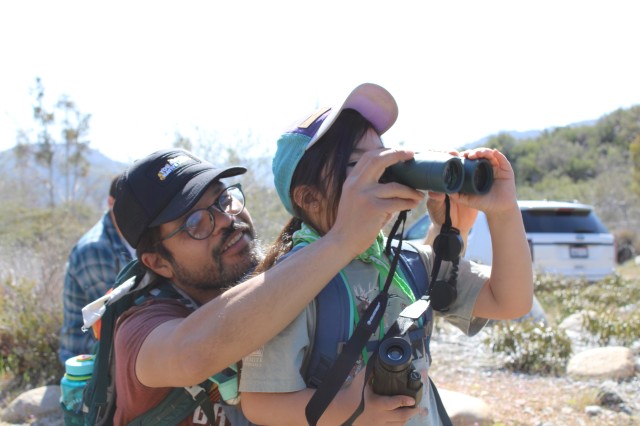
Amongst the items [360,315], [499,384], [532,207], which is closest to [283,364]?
[360,315]

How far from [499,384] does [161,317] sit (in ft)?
14.2

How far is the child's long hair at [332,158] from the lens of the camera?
1.69m

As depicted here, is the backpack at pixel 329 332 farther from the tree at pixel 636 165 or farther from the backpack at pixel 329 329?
the tree at pixel 636 165

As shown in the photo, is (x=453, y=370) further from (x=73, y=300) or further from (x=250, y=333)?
(x=250, y=333)

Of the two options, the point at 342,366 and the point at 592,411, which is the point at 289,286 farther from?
the point at 592,411

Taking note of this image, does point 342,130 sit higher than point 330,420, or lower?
higher

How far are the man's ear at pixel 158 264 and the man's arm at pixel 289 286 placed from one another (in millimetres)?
567

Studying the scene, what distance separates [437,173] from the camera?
1473mm

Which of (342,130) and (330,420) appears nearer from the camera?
(330,420)

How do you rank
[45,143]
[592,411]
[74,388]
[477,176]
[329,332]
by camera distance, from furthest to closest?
1. [45,143]
2. [592,411]
3. [74,388]
4. [477,176]
5. [329,332]

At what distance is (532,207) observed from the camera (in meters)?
9.25

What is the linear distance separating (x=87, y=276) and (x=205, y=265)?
231 centimetres

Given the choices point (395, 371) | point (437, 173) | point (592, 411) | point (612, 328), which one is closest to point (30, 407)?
point (592, 411)

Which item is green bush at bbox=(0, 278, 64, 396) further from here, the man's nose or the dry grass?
the man's nose
